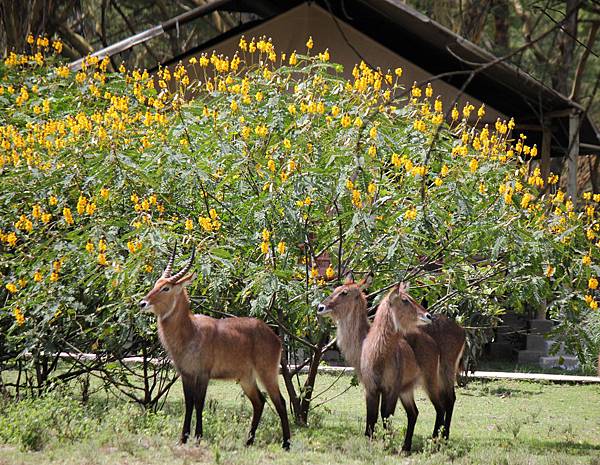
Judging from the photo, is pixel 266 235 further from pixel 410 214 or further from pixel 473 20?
pixel 473 20

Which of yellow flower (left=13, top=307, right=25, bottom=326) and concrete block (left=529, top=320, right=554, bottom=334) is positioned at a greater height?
concrete block (left=529, top=320, right=554, bottom=334)

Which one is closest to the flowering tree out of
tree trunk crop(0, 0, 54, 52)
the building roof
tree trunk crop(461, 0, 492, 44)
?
tree trunk crop(461, 0, 492, 44)

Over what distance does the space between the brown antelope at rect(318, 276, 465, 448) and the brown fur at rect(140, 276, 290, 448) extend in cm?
55

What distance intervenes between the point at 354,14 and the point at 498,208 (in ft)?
25.8

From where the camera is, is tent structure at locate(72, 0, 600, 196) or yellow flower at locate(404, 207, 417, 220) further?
tent structure at locate(72, 0, 600, 196)

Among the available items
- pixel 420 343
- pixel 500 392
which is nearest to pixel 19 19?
pixel 500 392

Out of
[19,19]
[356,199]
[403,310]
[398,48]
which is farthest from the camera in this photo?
[398,48]

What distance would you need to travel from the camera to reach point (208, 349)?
26.1 ft

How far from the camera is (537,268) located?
9.01 m

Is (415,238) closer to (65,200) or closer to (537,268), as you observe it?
(537,268)

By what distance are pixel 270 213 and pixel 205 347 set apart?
1277 mm

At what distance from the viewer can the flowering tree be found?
8.42 metres

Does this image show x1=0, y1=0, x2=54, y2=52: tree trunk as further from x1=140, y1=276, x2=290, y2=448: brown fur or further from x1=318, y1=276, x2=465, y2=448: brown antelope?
x1=318, y1=276, x2=465, y2=448: brown antelope

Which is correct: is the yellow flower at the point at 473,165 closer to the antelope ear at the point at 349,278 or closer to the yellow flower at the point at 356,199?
the yellow flower at the point at 356,199
